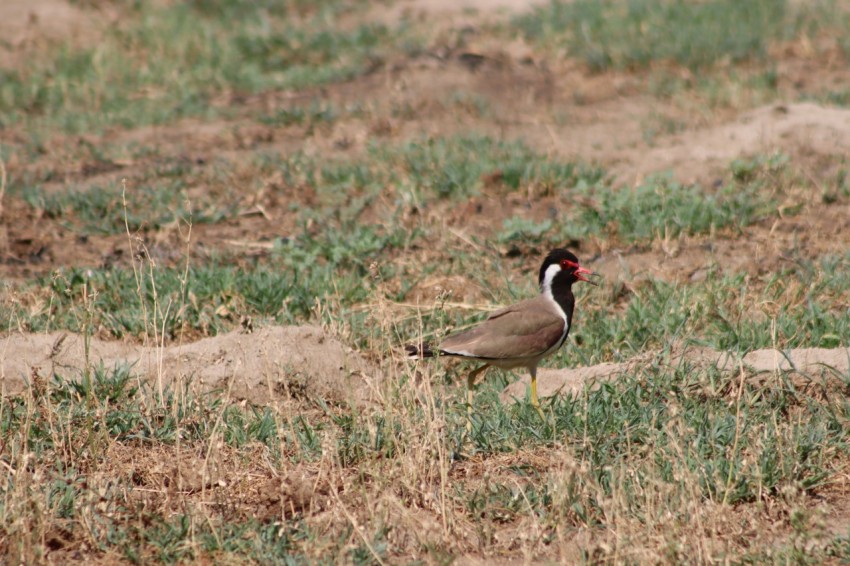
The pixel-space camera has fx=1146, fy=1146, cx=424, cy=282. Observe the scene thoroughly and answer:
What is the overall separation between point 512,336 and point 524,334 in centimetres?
7

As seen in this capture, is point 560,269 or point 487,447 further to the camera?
point 560,269

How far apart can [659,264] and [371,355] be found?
2355 mm

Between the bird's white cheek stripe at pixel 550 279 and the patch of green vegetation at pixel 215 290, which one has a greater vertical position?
the bird's white cheek stripe at pixel 550 279

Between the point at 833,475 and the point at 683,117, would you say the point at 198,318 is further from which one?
the point at 683,117

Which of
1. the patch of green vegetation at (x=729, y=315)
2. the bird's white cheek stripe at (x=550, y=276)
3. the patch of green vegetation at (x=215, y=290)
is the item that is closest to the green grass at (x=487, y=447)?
the patch of green vegetation at (x=729, y=315)

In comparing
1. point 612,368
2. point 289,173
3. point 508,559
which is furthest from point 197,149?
point 508,559

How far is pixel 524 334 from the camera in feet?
20.3

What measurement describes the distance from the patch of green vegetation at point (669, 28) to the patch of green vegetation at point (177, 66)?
1.98m

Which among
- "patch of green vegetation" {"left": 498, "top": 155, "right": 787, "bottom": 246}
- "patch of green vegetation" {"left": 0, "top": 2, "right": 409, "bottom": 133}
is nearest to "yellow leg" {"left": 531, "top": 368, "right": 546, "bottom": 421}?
"patch of green vegetation" {"left": 498, "top": 155, "right": 787, "bottom": 246}

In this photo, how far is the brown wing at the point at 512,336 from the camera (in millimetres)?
6145

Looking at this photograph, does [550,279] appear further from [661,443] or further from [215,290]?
[215,290]

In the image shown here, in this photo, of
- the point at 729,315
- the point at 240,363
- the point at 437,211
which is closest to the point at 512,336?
the point at 240,363

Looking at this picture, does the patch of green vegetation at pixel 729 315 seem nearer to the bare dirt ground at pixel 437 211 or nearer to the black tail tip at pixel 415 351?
the bare dirt ground at pixel 437 211

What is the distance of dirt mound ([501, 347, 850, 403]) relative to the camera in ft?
19.2
